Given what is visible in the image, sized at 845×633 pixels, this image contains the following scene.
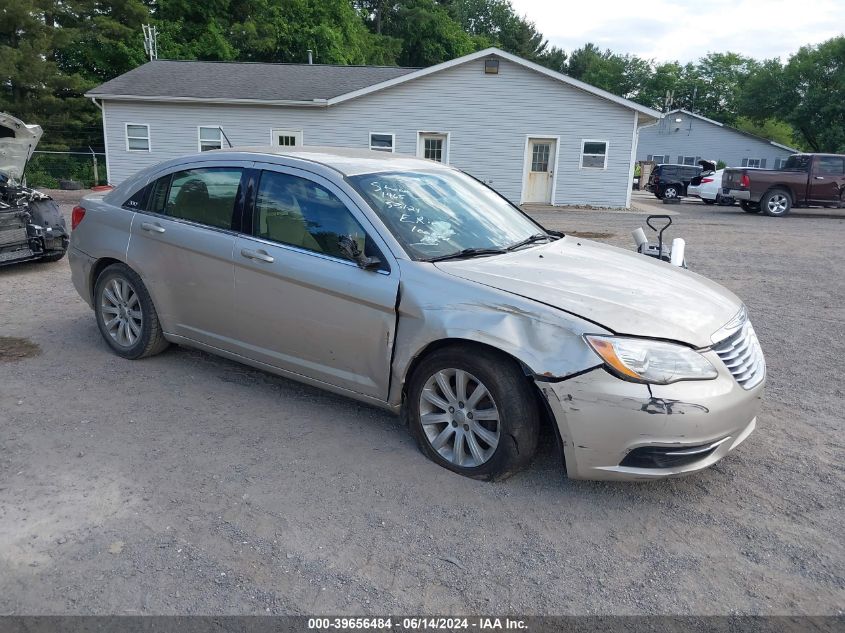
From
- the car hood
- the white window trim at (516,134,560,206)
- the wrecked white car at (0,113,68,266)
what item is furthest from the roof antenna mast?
the car hood

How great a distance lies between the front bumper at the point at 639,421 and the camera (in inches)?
122

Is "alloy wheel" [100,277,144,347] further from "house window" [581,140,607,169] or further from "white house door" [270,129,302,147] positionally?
"house window" [581,140,607,169]

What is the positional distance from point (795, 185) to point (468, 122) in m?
10.1

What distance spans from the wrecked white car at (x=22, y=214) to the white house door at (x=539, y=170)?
16.2 m

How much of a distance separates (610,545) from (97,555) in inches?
88.4

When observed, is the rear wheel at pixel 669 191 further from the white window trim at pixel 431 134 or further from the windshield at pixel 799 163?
the white window trim at pixel 431 134

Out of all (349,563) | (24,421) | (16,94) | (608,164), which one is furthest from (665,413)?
(16,94)

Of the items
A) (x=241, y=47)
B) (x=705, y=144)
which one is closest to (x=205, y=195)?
(x=241, y=47)

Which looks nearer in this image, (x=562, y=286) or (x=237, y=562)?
(x=237, y=562)

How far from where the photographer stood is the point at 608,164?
882 inches

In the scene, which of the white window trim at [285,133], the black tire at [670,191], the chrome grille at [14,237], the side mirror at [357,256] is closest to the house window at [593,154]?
the black tire at [670,191]

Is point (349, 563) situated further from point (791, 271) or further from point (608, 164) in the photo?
point (608, 164)

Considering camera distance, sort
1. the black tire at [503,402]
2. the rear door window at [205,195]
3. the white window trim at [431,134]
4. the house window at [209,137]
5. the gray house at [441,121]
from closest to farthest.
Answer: the black tire at [503,402]
the rear door window at [205,195]
the gray house at [441,121]
the white window trim at [431,134]
the house window at [209,137]

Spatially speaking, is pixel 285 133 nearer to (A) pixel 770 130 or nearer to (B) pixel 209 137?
(B) pixel 209 137
